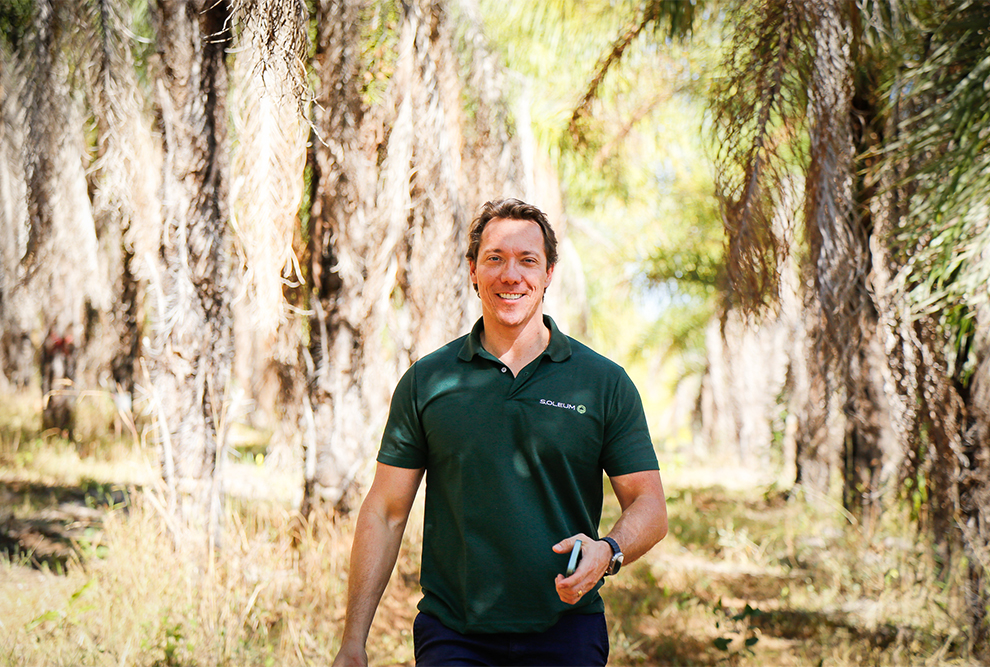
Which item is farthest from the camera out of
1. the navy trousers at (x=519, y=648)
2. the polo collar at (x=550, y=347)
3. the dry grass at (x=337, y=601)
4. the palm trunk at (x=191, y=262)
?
the palm trunk at (x=191, y=262)

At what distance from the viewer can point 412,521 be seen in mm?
5953

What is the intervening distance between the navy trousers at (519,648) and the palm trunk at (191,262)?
98.8 inches

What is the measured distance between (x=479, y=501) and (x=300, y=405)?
3985 mm

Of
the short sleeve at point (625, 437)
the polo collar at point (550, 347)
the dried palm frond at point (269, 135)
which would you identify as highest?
the dried palm frond at point (269, 135)

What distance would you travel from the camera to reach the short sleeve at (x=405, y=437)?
7.90 ft

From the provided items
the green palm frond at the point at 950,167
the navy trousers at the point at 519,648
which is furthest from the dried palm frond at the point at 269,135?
the green palm frond at the point at 950,167

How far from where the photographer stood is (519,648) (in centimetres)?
221

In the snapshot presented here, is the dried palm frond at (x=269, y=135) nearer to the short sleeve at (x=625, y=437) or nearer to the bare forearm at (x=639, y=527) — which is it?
the short sleeve at (x=625, y=437)

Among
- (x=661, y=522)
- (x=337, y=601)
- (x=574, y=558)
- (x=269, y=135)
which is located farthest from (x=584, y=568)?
(x=337, y=601)

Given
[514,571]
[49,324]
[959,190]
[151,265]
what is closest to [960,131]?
[959,190]

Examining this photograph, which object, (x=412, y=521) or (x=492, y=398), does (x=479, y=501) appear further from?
(x=412, y=521)

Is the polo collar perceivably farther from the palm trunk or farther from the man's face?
the palm trunk

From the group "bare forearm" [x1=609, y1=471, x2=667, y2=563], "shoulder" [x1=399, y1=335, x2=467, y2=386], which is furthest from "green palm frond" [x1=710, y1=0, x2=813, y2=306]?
"shoulder" [x1=399, y1=335, x2=467, y2=386]

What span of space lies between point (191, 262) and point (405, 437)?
8.13ft
